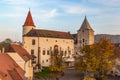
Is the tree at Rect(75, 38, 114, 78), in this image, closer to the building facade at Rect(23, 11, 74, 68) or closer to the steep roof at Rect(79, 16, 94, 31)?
the building facade at Rect(23, 11, 74, 68)

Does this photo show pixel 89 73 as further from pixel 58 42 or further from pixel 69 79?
pixel 58 42

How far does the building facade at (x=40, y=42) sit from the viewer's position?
8150 cm

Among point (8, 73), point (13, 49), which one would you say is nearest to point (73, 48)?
point (13, 49)

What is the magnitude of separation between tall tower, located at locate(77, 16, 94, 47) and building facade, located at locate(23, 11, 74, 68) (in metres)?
9.29

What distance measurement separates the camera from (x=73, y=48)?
96188mm

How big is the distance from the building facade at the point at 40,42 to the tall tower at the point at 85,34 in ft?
30.5

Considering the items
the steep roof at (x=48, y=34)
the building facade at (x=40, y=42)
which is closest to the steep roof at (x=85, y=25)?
the steep roof at (x=48, y=34)

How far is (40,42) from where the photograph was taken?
82.8 meters

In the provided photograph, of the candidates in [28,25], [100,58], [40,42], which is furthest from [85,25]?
[100,58]

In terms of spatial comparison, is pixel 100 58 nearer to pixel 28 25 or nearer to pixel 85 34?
pixel 28 25

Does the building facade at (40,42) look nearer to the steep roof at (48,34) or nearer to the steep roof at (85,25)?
the steep roof at (48,34)

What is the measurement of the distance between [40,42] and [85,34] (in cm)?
2006

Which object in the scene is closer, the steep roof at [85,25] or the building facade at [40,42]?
the building facade at [40,42]

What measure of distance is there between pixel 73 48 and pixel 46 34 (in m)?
14.3
